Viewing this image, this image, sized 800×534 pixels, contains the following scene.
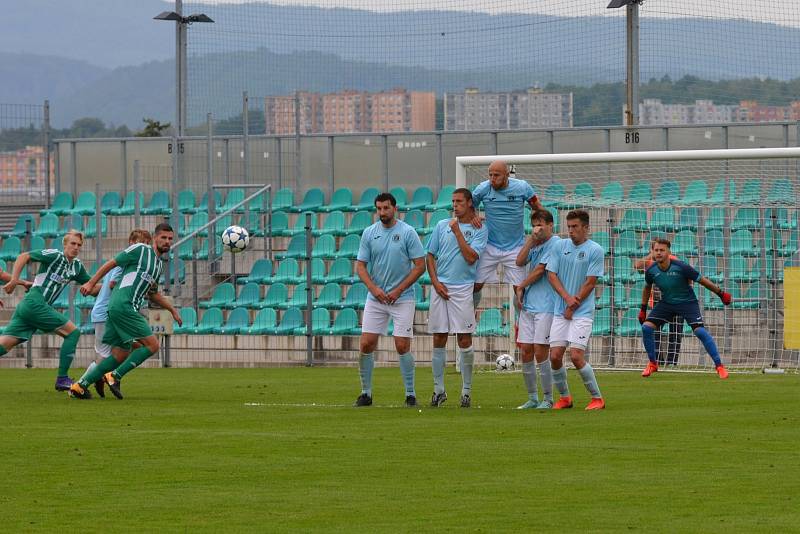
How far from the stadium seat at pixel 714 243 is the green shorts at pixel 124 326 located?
9.48 metres

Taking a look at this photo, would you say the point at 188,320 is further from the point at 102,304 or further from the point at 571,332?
the point at 571,332

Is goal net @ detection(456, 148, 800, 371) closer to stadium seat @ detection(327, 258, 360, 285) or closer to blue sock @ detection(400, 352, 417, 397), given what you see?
stadium seat @ detection(327, 258, 360, 285)

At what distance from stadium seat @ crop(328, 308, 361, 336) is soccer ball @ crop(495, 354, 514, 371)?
335cm

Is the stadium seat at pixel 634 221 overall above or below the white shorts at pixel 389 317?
above

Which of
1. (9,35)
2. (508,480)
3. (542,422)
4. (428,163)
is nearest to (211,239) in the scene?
(428,163)

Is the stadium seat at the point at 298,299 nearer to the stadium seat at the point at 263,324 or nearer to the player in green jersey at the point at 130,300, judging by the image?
the stadium seat at the point at 263,324

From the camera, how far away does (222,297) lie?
25156 mm

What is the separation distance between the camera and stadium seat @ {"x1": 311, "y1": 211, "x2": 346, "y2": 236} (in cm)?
2634

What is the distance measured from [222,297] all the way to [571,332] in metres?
12.5

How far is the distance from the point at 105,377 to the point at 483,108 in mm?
19072

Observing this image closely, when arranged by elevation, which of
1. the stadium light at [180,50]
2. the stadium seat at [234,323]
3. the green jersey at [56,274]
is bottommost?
the stadium seat at [234,323]

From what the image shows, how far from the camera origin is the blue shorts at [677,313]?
61.7 ft

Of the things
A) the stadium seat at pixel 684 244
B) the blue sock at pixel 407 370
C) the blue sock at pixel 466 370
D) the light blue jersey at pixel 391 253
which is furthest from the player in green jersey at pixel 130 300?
the stadium seat at pixel 684 244

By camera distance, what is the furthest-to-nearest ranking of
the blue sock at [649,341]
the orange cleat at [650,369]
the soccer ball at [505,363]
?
the soccer ball at [505,363] < the blue sock at [649,341] < the orange cleat at [650,369]
